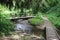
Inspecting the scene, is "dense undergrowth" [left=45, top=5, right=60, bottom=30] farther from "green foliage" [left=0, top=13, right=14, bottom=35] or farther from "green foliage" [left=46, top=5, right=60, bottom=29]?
"green foliage" [left=0, top=13, right=14, bottom=35]

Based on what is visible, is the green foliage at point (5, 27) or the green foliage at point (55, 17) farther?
the green foliage at point (55, 17)

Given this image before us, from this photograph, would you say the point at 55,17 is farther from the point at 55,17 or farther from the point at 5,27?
the point at 5,27

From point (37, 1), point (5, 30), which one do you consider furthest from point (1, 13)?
point (37, 1)

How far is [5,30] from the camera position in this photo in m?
9.66

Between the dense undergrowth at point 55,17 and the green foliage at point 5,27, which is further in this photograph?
the dense undergrowth at point 55,17

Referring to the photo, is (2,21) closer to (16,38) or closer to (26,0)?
(16,38)

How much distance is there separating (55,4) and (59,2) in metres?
0.68

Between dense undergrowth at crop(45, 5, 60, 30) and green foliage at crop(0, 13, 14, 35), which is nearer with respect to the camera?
green foliage at crop(0, 13, 14, 35)

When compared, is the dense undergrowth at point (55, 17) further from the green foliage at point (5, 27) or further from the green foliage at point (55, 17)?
the green foliage at point (5, 27)

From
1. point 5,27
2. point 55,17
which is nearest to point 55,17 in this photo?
point 55,17

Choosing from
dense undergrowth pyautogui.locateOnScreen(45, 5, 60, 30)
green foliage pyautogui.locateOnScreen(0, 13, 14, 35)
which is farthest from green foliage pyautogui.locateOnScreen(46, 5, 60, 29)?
green foliage pyautogui.locateOnScreen(0, 13, 14, 35)

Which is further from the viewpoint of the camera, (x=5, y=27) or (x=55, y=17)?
(x=55, y=17)

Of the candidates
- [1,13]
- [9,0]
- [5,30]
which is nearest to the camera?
[9,0]

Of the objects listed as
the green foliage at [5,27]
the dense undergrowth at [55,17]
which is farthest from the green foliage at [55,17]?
the green foliage at [5,27]
